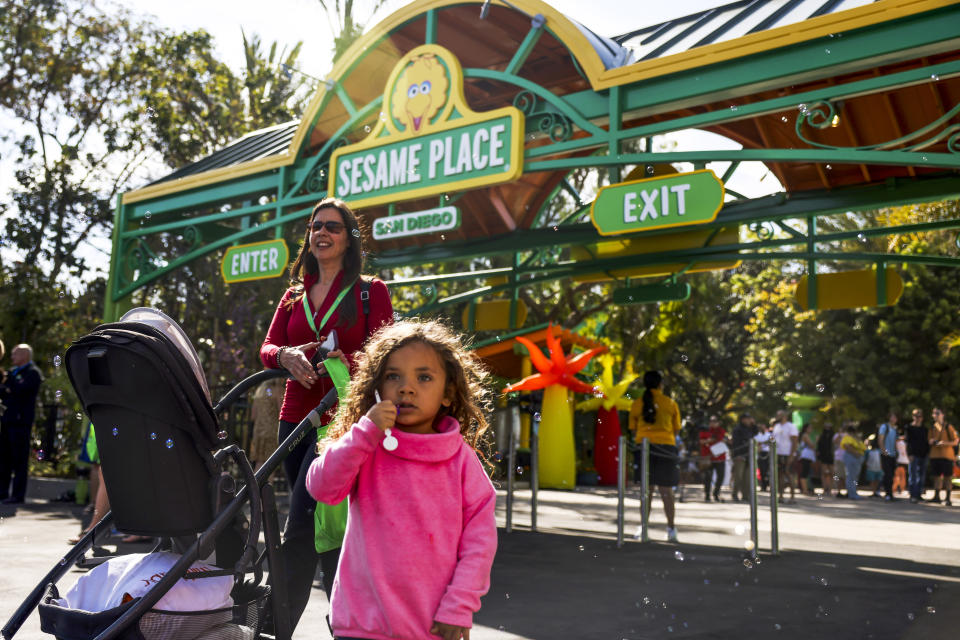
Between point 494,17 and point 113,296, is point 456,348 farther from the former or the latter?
point 113,296

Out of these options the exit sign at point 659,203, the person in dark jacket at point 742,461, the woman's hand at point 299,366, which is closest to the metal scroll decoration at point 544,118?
the exit sign at point 659,203

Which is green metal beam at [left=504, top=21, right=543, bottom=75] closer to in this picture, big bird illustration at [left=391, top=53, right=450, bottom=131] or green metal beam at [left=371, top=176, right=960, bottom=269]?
big bird illustration at [left=391, top=53, right=450, bottom=131]

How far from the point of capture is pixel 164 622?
8.55 ft

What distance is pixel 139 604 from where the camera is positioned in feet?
8.21

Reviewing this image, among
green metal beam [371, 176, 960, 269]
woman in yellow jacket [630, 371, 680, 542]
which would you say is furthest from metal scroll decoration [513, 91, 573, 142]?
woman in yellow jacket [630, 371, 680, 542]

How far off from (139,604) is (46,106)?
81.1 feet

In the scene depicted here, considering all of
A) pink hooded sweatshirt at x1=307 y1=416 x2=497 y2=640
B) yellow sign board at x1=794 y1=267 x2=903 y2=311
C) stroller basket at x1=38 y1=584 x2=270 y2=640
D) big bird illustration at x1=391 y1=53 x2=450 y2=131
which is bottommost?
stroller basket at x1=38 y1=584 x2=270 y2=640

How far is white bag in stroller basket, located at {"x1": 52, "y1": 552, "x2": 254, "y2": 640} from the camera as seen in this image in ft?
8.55


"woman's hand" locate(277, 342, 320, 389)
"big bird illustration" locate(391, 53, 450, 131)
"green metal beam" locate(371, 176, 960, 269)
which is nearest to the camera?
"woman's hand" locate(277, 342, 320, 389)

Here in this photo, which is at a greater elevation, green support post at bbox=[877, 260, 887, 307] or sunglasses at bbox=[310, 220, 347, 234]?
green support post at bbox=[877, 260, 887, 307]

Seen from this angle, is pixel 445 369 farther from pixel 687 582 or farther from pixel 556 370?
pixel 556 370

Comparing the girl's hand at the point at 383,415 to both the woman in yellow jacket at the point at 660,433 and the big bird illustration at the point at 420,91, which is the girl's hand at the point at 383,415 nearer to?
the big bird illustration at the point at 420,91

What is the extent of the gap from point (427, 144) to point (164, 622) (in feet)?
21.2

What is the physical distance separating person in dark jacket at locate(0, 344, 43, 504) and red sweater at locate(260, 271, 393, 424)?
7.94m
